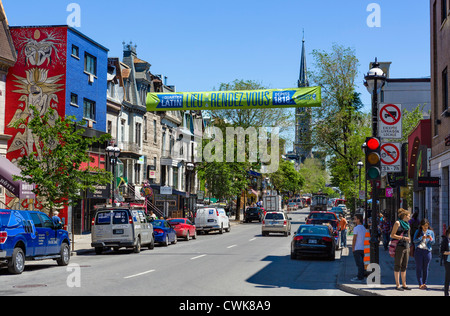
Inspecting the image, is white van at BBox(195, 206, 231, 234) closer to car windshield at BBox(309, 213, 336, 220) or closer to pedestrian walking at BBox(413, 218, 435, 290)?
car windshield at BBox(309, 213, 336, 220)

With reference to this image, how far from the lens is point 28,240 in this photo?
1902 cm

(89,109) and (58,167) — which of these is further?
(89,109)

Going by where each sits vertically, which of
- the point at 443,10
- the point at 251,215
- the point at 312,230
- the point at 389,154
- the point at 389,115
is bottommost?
the point at 251,215

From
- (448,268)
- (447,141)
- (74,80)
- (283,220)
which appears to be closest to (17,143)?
(74,80)

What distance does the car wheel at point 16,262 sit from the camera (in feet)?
58.4

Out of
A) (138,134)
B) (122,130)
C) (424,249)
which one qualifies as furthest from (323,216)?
(424,249)

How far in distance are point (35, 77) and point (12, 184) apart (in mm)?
10649

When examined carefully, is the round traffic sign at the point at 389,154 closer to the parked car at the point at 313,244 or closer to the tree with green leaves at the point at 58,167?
the parked car at the point at 313,244

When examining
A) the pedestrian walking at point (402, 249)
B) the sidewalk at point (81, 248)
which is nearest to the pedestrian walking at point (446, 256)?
the pedestrian walking at point (402, 249)

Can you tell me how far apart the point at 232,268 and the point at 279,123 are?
49.7m

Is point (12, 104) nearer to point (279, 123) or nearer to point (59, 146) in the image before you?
point (59, 146)

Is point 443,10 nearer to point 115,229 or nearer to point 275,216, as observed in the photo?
point 115,229

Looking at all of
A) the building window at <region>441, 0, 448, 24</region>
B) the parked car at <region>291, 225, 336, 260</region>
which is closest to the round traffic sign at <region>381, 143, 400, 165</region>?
the parked car at <region>291, 225, 336, 260</region>

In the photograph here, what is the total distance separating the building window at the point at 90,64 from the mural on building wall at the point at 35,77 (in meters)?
3.18
